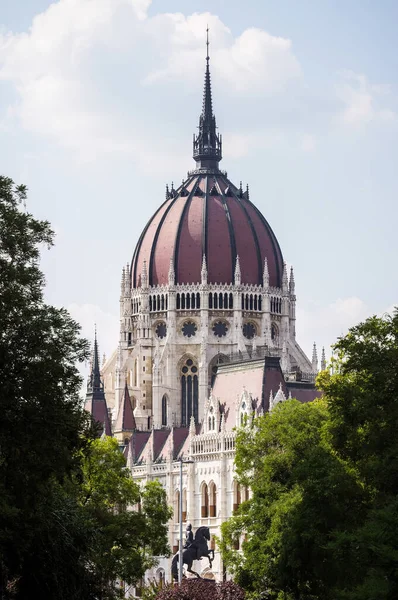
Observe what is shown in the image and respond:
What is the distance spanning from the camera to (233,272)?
557 ft

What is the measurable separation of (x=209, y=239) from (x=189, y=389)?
50.6 ft

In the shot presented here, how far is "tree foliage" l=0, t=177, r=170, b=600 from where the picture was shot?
167ft

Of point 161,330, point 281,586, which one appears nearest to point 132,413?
point 161,330

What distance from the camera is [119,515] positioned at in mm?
79812

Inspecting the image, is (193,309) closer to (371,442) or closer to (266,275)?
(266,275)

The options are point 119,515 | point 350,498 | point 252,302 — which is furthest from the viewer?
point 252,302

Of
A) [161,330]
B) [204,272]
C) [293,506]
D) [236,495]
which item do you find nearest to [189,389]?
[161,330]

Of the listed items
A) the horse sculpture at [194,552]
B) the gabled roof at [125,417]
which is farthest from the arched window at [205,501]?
the horse sculpture at [194,552]

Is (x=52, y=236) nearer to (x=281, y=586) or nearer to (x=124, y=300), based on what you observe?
(x=281, y=586)

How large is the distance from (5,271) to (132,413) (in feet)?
368

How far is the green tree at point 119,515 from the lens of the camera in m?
76.7

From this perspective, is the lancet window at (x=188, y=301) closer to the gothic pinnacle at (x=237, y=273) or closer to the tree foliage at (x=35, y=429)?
the gothic pinnacle at (x=237, y=273)

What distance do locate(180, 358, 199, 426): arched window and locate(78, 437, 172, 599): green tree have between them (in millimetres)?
76588

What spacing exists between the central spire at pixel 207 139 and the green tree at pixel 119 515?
9364 cm
